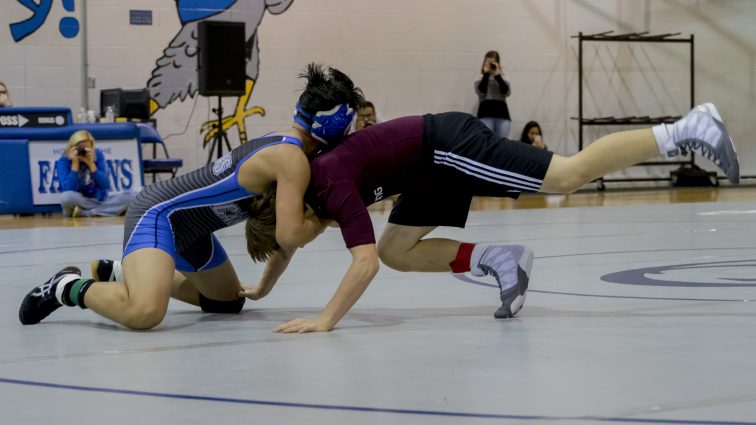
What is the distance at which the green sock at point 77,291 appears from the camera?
3359mm

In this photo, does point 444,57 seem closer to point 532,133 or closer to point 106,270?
point 532,133

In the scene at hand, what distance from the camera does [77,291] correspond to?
3.37 meters

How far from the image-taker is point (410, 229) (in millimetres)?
3578

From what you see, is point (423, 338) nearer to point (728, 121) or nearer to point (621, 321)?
point (621, 321)

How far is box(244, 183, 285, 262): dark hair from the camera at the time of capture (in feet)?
10.5

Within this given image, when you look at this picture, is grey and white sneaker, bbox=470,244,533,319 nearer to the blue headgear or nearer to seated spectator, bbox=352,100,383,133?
the blue headgear

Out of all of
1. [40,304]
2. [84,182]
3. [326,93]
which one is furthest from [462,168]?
A: [84,182]

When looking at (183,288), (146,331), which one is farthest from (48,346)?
(183,288)

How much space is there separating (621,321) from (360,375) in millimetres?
1075


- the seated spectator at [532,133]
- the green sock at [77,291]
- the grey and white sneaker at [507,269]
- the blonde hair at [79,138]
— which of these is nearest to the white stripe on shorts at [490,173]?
the grey and white sneaker at [507,269]

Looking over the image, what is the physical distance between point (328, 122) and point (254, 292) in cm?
69

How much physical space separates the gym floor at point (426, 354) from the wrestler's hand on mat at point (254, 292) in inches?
3.0

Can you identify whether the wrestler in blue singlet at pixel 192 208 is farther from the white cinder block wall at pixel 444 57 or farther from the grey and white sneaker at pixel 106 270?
the white cinder block wall at pixel 444 57

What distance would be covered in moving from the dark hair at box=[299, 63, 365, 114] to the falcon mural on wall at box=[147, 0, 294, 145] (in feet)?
26.9
